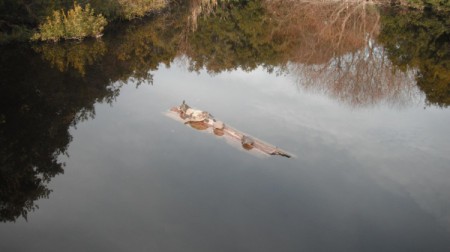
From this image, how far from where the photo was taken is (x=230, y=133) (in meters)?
9.69

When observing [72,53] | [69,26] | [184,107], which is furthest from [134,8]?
[184,107]

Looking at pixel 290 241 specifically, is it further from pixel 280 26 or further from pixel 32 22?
pixel 280 26

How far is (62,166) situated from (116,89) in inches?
170

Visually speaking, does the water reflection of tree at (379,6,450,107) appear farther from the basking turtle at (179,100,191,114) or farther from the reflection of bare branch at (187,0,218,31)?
the reflection of bare branch at (187,0,218,31)

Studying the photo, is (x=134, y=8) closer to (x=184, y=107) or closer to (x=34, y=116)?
(x=184, y=107)

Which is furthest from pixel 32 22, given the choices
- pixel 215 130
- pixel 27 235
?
pixel 27 235

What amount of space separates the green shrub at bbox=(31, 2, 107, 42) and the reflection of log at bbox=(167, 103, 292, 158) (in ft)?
23.0

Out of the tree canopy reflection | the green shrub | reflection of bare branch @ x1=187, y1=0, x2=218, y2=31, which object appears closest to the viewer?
the tree canopy reflection

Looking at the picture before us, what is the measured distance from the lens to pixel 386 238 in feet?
22.1

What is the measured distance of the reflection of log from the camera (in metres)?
9.10

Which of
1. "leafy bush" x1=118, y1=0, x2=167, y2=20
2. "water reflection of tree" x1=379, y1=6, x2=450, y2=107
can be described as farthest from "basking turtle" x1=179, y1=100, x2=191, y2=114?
"leafy bush" x1=118, y1=0, x2=167, y2=20

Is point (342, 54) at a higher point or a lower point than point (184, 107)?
higher

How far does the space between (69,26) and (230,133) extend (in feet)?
29.6

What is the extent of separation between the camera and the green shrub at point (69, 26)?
15.2 m
